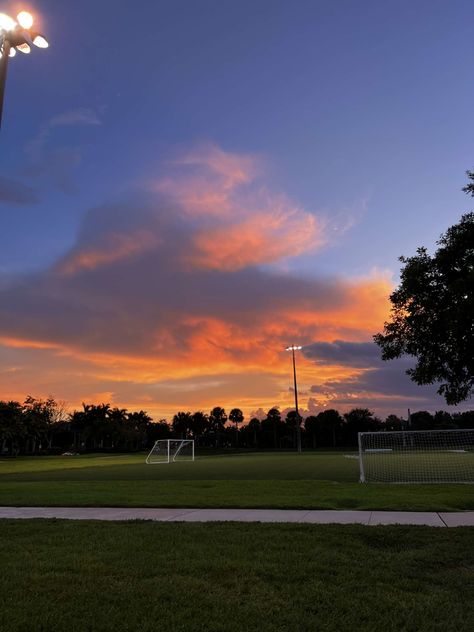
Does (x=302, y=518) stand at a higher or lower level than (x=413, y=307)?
lower

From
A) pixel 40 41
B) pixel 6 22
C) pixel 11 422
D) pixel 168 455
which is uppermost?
pixel 6 22

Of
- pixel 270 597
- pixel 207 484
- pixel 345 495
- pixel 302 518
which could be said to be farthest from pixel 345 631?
pixel 207 484

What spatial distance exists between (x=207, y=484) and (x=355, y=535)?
1075cm

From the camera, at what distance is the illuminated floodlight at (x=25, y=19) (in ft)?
28.6

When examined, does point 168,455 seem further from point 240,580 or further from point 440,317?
point 240,580

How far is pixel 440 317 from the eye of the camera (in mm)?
13148

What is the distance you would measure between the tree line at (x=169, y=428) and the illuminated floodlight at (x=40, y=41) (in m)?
92.7

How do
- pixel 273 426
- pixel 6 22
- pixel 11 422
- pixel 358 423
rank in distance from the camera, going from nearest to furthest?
pixel 6 22
pixel 11 422
pixel 358 423
pixel 273 426

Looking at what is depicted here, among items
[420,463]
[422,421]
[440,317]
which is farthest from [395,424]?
[440,317]

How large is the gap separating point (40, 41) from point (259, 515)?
33.4 feet

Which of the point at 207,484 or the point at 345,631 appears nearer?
the point at 345,631

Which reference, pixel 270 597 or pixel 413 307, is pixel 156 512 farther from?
pixel 413 307

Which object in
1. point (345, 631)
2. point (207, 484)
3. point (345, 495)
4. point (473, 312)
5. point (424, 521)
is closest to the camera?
point (345, 631)

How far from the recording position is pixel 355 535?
888cm
